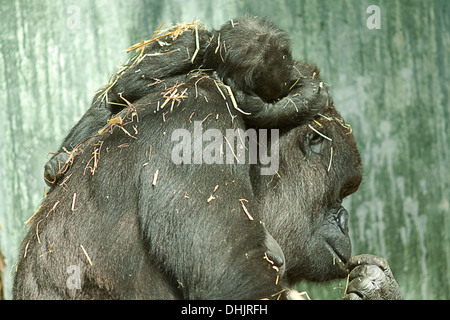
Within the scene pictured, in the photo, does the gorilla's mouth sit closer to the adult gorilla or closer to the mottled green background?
the adult gorilla

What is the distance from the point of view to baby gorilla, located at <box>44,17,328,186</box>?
291 cm

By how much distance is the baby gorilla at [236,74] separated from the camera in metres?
2.91

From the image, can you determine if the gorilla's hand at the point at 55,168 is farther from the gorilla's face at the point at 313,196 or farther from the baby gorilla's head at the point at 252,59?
the gorilla's face at the point at 313,196

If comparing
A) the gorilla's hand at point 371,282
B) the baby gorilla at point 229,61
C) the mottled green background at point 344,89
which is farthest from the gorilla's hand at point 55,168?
the mottled green background at point 344,89

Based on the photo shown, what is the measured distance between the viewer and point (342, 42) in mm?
5301

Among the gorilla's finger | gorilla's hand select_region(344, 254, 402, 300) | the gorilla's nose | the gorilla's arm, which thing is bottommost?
gorilla's hand select_region(344, 254, 402, 300)

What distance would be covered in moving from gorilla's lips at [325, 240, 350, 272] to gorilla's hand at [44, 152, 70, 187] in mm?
1514

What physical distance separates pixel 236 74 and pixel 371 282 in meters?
1.27

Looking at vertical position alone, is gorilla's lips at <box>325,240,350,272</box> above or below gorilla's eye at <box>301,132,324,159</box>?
below

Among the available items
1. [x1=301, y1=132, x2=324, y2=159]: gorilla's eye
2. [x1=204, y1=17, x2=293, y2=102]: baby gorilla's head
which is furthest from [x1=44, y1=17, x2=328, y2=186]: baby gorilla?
[x1=301, y1=132, x2=324, y2=159]: gorilla's eye

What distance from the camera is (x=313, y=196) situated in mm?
3209

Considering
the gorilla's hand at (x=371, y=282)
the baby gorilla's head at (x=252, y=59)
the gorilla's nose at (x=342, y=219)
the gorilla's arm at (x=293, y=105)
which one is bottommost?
the gorilla's hand at (x=371, y=282)

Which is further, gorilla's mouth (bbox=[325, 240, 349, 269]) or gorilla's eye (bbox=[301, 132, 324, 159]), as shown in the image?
gorilla's mouth (bbox=[325, 240, 349, 269])
